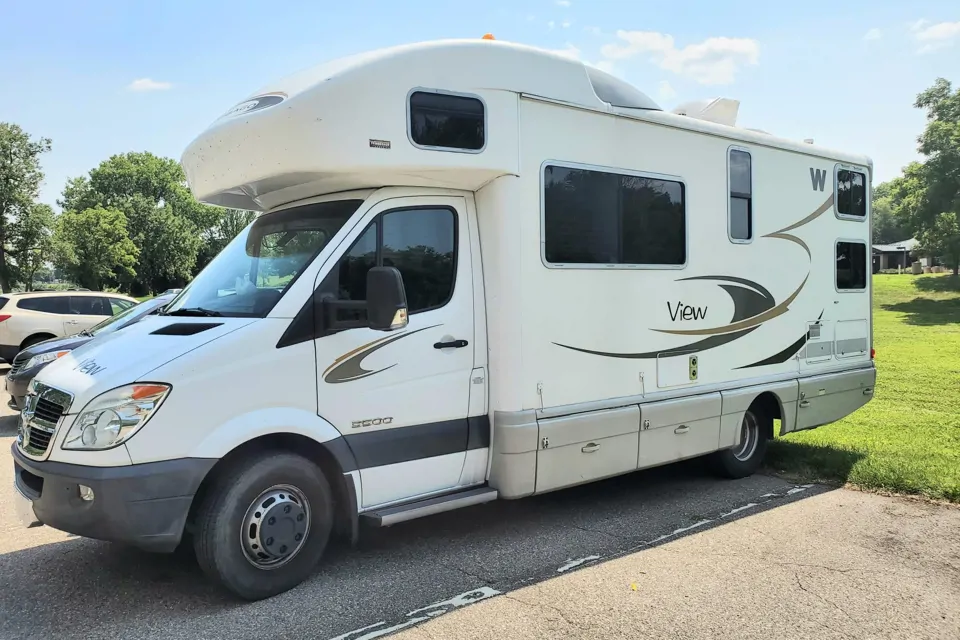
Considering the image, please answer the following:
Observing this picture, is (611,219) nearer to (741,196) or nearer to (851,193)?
(741,196)

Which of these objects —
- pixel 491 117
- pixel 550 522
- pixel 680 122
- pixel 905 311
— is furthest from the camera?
pixel 905 311

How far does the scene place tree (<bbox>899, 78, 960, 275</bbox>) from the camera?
131 feet

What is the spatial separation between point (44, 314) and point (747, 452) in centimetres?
1352

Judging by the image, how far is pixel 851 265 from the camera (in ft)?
27.2

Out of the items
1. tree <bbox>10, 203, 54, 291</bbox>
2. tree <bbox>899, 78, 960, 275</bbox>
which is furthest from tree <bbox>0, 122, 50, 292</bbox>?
tree <bbox>899, 78, 960, 275</bbox>

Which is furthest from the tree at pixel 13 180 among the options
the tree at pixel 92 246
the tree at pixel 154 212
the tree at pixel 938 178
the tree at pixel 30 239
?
the tree at pixel 938 178

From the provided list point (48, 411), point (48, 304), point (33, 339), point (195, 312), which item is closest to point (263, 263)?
point (195, 312)

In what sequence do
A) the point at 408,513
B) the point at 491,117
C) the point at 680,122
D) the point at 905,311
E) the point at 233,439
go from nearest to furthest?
the point at 233,439
the point at 408,513
the point at 491,117
the point at 680,122
the point at 905,311

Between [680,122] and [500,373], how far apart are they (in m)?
2.87

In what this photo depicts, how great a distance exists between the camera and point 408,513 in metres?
4.80

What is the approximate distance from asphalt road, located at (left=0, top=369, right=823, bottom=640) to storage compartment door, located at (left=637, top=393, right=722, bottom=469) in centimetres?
46

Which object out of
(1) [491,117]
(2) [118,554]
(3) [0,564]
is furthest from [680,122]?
(3) [0,564]

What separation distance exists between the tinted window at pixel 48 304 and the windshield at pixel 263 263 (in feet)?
37.5

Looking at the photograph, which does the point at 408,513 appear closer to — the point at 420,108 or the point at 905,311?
the point at 420,108
